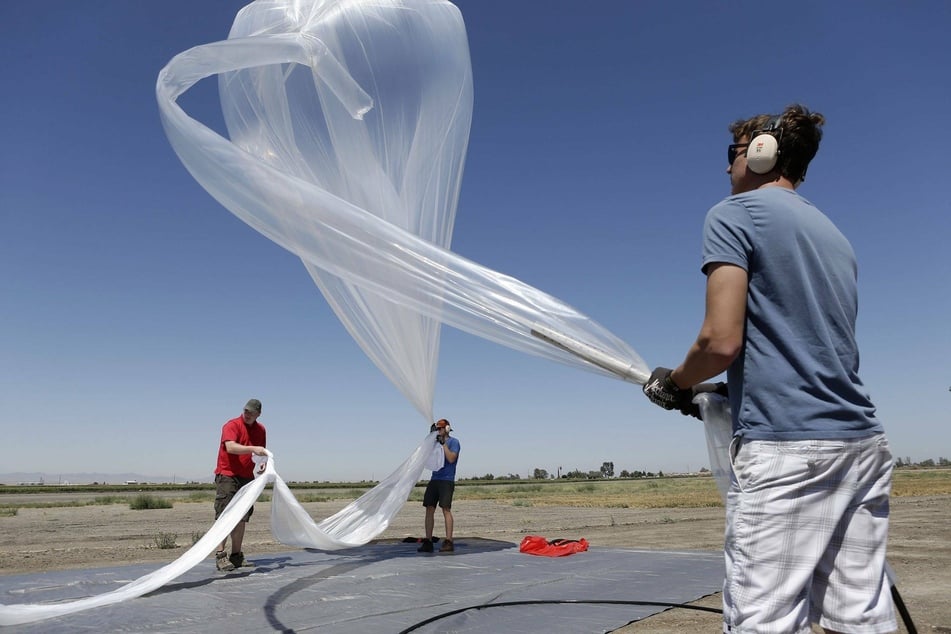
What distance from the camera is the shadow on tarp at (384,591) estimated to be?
4.25 metres

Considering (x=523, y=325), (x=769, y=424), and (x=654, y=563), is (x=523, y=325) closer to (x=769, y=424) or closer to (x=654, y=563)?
(x=769, y=424)

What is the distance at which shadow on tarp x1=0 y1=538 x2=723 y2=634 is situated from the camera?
425 cm

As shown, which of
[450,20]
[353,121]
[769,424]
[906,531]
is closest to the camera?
[769,424]

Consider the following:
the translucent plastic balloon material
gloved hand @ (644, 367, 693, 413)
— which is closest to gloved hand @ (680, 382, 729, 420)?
gloved hand @ (644, 367, 693, 413)

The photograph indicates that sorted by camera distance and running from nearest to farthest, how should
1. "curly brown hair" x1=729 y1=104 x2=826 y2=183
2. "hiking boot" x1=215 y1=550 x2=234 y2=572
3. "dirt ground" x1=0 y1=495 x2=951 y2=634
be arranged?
"curly brown hair" x1=729 y1=104 x2=826 y2=183, "dirt ground" x1=0 y1=495 x2=951 y2=634, "hiking boot" x1=215 y1=550 x2=234 y2=572

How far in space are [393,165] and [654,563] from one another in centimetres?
464

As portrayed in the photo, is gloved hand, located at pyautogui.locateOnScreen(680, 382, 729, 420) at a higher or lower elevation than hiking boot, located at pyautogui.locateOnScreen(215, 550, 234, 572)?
higher

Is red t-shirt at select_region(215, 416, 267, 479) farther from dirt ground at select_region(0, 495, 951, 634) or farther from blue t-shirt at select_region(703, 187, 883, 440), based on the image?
blue t-shirt at select_region(703, 187, 883, 440)

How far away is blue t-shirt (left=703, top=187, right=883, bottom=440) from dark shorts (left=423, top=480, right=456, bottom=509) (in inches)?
238

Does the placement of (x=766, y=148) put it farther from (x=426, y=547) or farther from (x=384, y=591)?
(x=426, y=547)

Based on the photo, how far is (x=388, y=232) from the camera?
326 centimetres

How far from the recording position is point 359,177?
463 cm

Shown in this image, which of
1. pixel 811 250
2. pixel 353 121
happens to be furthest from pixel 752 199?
pixel 353 121

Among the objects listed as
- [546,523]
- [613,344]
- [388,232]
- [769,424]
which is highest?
[388,232]
